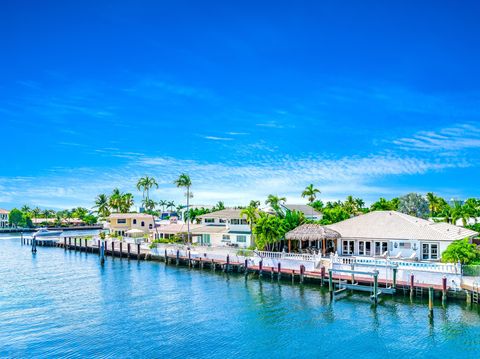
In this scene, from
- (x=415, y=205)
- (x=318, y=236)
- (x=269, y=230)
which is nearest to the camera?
(x=318, y=236)

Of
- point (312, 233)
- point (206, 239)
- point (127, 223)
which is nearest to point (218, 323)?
point (312, 233)

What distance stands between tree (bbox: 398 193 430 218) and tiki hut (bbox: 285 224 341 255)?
57.6m

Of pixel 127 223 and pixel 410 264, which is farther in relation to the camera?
pixel 127 223

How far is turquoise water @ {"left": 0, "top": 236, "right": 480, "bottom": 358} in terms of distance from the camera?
81.7ft

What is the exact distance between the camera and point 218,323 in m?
29.9

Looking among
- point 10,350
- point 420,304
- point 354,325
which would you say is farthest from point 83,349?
point 420,304

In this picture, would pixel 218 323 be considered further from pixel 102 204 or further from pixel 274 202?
pixel 102 204

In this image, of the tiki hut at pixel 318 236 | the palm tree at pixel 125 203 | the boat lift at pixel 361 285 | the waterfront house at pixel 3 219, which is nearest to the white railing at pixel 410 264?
the boat lift at pixel 361 285

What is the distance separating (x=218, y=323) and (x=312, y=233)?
753 inches

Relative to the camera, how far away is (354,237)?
45938 mm

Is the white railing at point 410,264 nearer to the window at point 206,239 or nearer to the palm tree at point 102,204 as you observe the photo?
the window at point 206,239

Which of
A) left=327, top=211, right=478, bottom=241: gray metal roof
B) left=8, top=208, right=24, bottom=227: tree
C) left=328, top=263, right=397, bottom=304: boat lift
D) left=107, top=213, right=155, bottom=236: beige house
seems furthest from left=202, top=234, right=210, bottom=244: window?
left=8, top=208, right=24, bottom=227: tree

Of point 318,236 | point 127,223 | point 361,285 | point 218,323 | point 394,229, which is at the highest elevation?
point 394,229

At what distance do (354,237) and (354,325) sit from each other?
18.1 metres
